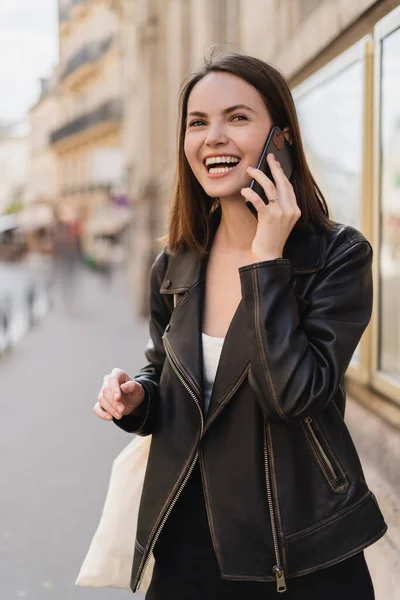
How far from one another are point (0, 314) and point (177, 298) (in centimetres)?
1129

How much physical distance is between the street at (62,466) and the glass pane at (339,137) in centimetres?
145

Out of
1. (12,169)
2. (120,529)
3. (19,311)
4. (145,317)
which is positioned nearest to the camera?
(120,529)

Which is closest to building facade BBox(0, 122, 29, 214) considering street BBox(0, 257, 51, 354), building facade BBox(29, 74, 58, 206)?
building facade BBox(29, 74, 58, 206)

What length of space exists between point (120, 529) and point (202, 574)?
0.37 metres

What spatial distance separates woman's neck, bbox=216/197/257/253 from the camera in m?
2.03

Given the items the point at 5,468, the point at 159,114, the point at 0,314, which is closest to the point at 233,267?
the point at 5,468

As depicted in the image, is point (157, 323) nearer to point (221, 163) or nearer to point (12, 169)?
point (221, 163)

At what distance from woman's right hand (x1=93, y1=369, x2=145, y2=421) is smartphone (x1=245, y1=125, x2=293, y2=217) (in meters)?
0.52

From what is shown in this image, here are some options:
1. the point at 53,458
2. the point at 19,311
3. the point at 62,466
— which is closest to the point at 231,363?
the point at 62,466

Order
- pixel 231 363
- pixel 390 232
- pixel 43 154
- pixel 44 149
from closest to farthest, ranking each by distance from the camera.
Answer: pixel 231 363, pixel 390 232, pixel 44 149, pixel 43 154

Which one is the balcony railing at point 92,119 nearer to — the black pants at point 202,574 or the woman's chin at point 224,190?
the woman's chin at point 224,190

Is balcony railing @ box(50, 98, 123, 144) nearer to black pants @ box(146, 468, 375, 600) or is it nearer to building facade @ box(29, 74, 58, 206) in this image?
building facade @ box(29, 74, 58, 206)

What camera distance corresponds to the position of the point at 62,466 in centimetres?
609

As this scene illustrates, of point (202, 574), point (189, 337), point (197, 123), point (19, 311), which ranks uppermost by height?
point (197, 123)
